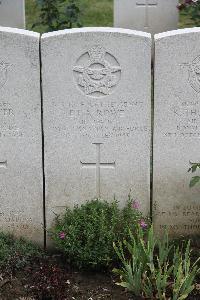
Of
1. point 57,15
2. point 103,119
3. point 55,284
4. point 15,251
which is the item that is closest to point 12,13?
point 57,15

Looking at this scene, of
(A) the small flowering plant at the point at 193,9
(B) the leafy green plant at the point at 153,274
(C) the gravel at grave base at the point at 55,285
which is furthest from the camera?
(A) the small flowering plant at the point at 193,9

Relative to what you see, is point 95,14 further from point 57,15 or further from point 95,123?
point 95,123

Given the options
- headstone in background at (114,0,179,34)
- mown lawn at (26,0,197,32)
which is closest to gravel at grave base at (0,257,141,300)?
headstone in background at (114,0,179,34)

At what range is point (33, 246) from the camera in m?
5.16

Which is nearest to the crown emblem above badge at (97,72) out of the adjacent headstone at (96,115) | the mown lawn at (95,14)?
the adjacent headstone at (96,115)

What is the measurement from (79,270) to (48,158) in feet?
2.95

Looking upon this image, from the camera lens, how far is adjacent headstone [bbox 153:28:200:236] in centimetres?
477

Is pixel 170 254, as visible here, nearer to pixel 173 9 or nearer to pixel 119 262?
pixel 119 262

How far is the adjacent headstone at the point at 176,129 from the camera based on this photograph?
477cm

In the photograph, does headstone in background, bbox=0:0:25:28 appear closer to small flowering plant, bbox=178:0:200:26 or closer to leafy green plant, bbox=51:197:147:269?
small flowering plant, bbox=178:0:200:26

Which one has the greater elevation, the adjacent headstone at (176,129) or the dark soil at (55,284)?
the adjacent headstone at (176,129)

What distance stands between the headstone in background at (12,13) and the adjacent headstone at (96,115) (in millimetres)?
4173

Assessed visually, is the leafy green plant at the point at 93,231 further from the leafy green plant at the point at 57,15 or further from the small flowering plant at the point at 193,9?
the small flowering plant at the point at 193,9

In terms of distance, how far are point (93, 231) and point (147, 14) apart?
5.28 m
